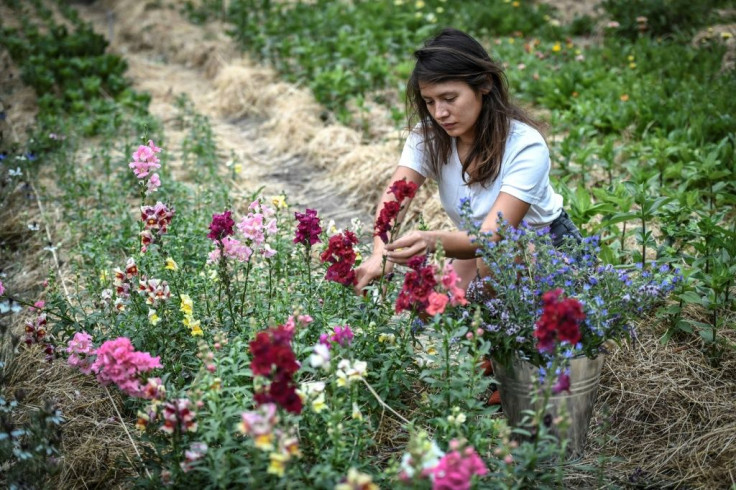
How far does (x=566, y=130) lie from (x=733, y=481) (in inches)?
134

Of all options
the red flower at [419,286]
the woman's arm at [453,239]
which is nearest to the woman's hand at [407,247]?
the woman's arm at [453,239]

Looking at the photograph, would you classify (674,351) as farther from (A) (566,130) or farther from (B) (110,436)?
(A) (566,130)

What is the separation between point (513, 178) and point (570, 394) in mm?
855

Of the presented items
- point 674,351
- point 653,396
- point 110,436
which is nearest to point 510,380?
point 653,396

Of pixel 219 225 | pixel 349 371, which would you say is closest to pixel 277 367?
pixel 349 371

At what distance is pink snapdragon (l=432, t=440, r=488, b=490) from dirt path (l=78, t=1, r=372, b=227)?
1850 mm

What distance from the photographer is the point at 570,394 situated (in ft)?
7.86

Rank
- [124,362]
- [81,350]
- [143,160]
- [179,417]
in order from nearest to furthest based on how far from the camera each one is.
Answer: [179,417] → [124,362] → [81,350] → [143,160]

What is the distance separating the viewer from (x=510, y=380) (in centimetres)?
247

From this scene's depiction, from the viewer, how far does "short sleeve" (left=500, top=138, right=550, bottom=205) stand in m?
2.75

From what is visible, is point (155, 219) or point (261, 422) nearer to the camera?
point (261, 422)

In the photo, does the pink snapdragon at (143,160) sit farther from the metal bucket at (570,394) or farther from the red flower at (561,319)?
the red flower at (561,319)

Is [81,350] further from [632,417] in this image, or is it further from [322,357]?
[632,417]

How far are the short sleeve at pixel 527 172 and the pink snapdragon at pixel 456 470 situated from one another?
132 centimetres
